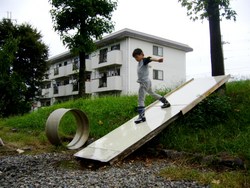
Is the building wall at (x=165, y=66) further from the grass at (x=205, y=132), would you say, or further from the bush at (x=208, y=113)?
the bush at (x=208, y=113)

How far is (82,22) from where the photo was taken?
17406 mm

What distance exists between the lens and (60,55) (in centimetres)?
3488

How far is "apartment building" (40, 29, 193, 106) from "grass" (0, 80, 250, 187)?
1314 cm

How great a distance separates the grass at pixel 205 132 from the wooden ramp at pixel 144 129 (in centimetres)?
33

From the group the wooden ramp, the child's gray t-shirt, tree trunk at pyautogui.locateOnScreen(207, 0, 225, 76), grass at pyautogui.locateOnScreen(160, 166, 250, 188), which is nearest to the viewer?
grass at pyautogui.locateOnScreen(160, 166, 250, 188)

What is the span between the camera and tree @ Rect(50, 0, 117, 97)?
16.9 m

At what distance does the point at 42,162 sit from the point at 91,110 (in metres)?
5.32

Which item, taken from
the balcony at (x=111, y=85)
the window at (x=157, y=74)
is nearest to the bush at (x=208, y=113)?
→ the balcony at (x=111, y=85)

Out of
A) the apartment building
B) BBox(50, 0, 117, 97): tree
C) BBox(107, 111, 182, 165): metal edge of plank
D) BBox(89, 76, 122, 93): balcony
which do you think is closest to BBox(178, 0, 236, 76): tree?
BBox(107, 111, 182, 165): metal edge of plank

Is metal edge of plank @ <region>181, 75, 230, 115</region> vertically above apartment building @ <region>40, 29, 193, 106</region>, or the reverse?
apartment building @ <region>40, 29, 193, 106</region>

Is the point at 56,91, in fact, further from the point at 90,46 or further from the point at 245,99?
the point at 245,99

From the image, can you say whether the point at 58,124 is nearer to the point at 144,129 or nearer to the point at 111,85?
the point at 144,129

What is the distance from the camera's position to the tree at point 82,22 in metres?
16.9

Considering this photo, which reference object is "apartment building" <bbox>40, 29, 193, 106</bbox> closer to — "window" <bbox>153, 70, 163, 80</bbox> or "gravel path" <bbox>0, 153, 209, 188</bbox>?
"window" <bbox>153, 70, 163, 80</bbox>
